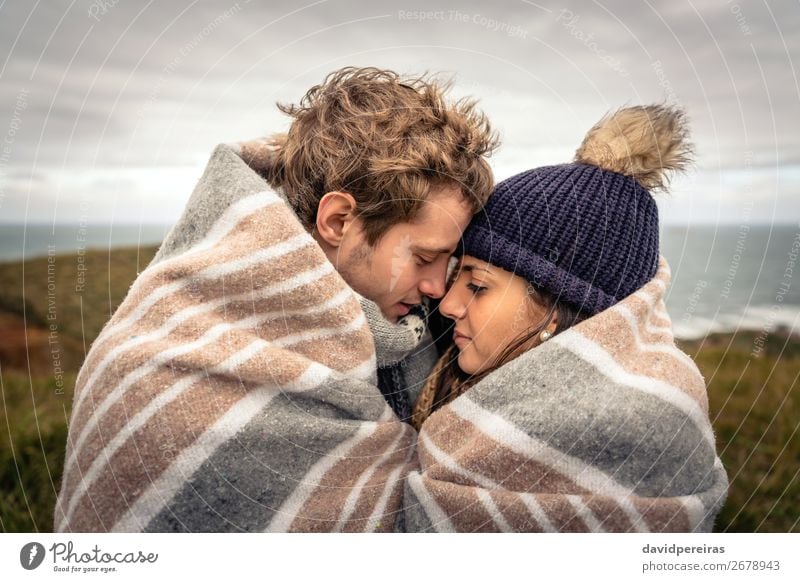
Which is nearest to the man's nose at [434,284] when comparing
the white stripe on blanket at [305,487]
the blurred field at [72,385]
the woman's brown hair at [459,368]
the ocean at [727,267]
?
the woman's brown hair at [459,368]

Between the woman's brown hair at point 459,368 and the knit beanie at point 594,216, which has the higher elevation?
the knit beanie at point 594,216

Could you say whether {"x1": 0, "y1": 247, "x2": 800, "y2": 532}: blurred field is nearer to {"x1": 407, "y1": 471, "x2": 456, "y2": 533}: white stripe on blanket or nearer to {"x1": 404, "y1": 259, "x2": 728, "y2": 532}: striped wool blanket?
{"x1": 404, "y1": 259, "x2": 728, "y2": 532}: striped wool blanket

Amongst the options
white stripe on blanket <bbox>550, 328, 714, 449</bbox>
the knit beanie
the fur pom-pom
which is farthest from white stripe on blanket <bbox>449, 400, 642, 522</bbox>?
the fur pom-pom

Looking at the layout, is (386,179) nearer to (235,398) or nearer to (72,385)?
(235,398)

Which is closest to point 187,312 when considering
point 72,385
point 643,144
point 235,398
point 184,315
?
point 184,315

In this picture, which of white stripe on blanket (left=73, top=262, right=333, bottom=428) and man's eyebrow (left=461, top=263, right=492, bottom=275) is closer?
white stripe on blanket (left=73, top=262, right=333, bottom=428)

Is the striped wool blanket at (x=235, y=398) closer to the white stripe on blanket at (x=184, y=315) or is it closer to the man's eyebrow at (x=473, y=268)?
the white stripe on blanket at (x=184, y=315)

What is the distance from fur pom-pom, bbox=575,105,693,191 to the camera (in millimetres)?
972

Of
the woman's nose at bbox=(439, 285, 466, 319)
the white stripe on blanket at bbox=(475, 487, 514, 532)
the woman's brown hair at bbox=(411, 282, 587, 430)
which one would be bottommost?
the white stripe on blanket at bbox=(475, 487, 514, 532)

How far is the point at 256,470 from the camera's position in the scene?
2.64 ft

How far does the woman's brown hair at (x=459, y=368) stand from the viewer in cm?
96

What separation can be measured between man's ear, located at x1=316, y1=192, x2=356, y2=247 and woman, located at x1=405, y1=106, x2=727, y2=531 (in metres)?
0.19
